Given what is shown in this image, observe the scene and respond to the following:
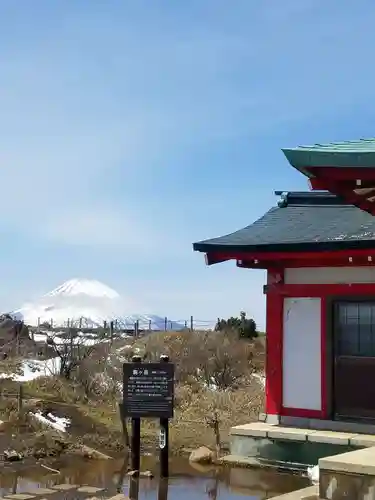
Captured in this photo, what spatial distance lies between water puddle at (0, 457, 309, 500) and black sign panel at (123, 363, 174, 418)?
0.97m

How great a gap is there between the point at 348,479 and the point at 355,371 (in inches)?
161

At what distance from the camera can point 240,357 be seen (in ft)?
71.8

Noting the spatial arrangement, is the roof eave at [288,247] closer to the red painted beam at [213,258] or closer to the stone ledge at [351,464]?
the red painted beam at [213,258]

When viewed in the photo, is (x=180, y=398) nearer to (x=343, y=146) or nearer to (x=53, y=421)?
(x=53, y=421)

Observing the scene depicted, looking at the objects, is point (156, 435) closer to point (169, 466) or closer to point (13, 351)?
point (169, 466)

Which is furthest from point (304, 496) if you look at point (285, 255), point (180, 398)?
point (180, 398)

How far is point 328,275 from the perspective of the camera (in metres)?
11.3

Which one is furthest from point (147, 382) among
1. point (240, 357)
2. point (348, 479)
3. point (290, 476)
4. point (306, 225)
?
point (240, 357)

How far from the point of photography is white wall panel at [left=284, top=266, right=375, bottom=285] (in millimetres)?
10914

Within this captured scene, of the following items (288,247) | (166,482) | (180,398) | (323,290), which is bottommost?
(166,482)

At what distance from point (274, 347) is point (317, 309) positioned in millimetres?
968

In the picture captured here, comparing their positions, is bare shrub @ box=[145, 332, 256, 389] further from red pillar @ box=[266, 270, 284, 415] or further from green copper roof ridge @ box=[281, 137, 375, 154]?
green copper roof ridge @ box=[281, 137, 375, 154]

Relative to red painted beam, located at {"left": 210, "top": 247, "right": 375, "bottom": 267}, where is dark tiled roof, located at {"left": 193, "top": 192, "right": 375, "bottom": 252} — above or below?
above

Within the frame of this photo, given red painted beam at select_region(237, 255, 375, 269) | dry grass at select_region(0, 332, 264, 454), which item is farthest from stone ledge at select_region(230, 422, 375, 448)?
red painted beam at select_region(237, 255, 375, 269)
